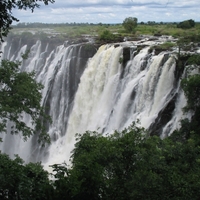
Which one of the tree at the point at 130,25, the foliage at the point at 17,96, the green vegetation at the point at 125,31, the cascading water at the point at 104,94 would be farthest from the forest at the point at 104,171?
the tree at the point at 130,25

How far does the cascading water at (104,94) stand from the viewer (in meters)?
17.7

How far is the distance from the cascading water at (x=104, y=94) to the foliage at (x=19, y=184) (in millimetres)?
8411

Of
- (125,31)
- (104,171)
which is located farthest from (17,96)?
(125,31)

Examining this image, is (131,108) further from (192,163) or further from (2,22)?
(2,22)

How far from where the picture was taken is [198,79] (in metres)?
14.6

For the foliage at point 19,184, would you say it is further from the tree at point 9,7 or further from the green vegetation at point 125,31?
the green vegetation at point 125,31

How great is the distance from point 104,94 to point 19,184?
1449cm

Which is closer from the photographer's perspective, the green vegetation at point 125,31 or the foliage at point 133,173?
the foliage at point 133,173

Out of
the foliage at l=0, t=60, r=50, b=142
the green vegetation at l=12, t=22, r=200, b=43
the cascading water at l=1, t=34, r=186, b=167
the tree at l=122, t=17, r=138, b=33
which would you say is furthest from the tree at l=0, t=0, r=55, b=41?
the tree at l=122, t=17, r=138, b=33

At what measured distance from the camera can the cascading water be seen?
58.1 feet

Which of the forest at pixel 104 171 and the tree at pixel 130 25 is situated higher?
the tree at pixel 130 25

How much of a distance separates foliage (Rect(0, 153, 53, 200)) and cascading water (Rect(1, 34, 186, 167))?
27.6ft

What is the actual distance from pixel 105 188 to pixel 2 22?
16.8ft

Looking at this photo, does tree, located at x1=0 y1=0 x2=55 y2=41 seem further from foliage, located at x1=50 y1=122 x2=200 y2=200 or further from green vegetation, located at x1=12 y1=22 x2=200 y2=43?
green vegetation, located at x1=12 y1=22 x2=200 y2=43
